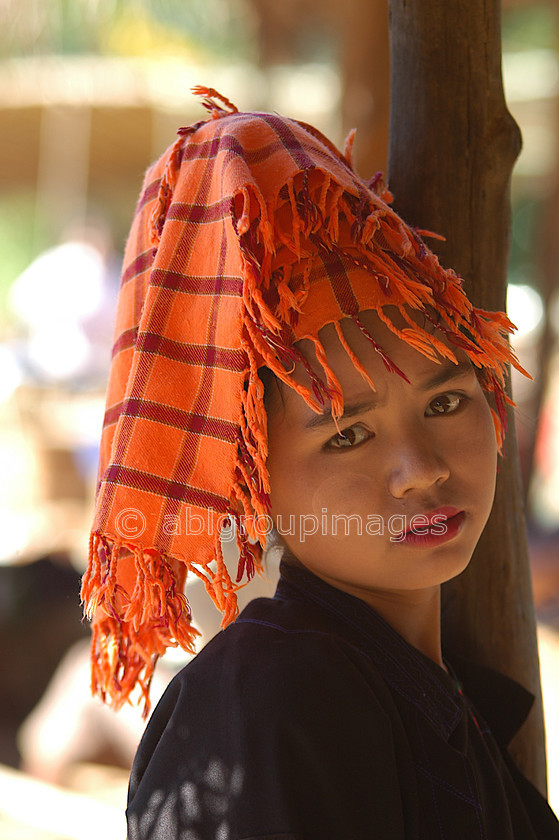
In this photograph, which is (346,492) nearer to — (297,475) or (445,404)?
(297,475)

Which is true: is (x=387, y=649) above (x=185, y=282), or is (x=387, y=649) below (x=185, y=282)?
below

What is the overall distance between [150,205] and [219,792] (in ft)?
2.15

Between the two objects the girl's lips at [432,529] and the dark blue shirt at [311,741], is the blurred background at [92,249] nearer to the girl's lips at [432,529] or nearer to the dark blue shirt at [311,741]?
the dark blue shirt at [311,741]

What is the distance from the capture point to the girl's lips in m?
0.87

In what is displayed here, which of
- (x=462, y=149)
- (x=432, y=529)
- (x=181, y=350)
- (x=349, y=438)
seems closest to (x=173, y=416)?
(x=181, y=350)

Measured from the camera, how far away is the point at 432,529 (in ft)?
2.90

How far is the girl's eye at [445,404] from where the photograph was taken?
3.02 feet

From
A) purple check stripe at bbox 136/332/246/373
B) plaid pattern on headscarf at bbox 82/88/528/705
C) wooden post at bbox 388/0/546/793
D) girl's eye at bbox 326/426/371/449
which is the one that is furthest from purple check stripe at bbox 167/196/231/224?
wooden post at bbox 388/0/546/793

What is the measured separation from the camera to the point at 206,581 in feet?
2.87

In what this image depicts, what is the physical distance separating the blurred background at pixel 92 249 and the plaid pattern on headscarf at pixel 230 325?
1226 mm

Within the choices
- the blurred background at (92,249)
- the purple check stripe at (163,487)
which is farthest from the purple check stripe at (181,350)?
the blurred background at (92,249)

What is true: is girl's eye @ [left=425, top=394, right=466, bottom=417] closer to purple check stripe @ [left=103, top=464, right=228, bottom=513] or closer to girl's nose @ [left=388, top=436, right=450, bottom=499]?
girl's nose @ [left=388, top=436, right=450, bottom=499]

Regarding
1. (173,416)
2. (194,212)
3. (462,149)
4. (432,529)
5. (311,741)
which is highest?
(462,149)

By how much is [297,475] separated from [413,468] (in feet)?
0.42
